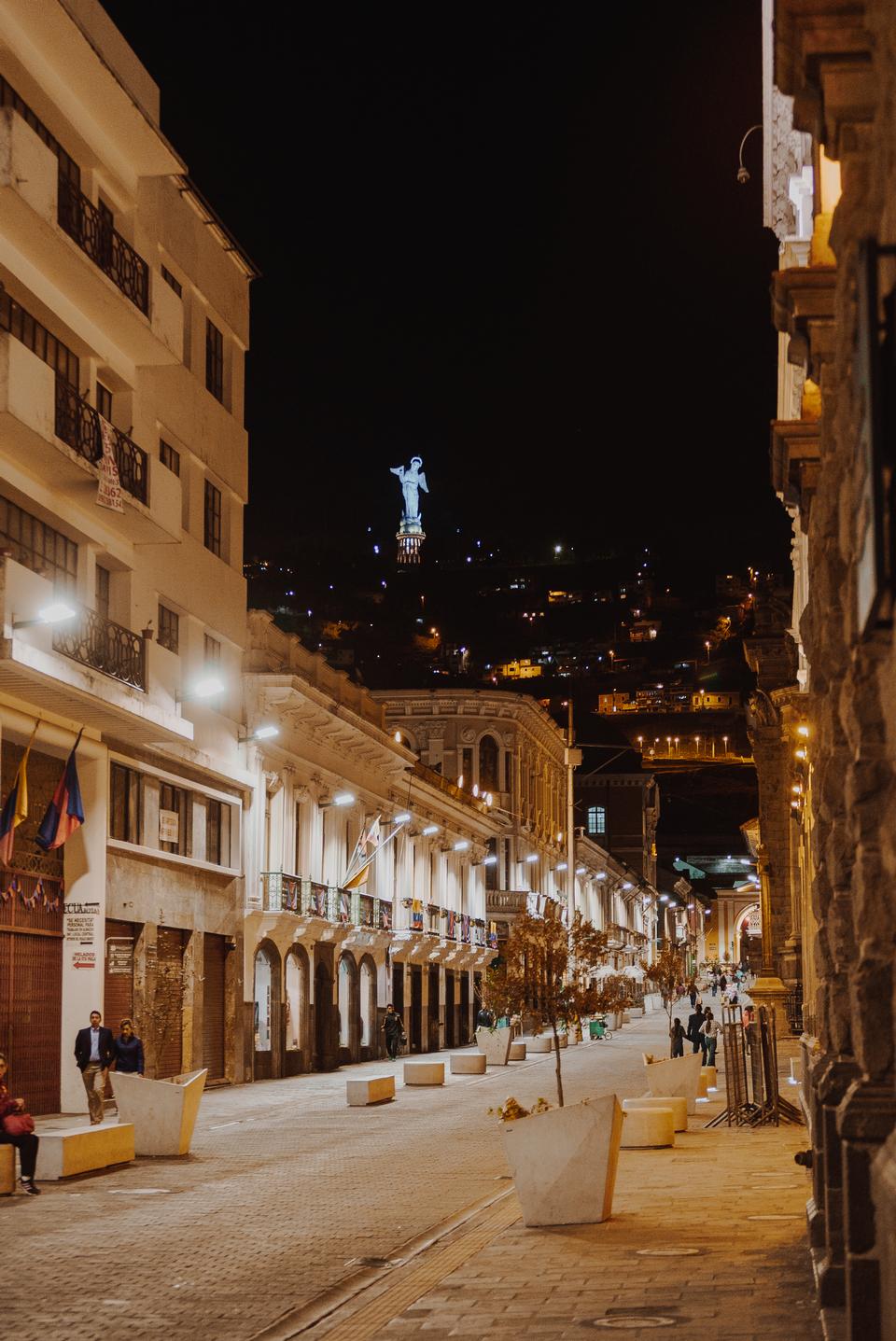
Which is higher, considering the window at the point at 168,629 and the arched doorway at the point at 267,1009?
the window at the point at 168,629

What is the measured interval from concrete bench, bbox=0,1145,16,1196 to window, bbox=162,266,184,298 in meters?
21.0

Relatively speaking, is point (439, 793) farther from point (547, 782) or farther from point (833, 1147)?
point (833, 1147)

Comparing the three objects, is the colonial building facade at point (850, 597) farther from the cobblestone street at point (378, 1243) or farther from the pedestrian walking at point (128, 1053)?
the pedestrian walking at point (128, 1053)

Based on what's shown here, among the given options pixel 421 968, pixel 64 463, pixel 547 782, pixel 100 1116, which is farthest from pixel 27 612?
pixel 547 782

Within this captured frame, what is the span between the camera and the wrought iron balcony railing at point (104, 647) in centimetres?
2681

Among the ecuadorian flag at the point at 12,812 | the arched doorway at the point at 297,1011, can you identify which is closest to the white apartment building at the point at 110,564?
the ecuadorian flag at the point at 12,812

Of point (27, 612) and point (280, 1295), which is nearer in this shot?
point (280, 1295)

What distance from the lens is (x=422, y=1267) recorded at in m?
13.3

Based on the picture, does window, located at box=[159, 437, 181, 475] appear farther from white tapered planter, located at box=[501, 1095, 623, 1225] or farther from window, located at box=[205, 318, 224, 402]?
white tapered planter, located at box=[501, 1095, 623, 1225]

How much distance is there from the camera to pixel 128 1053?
24.5 metres

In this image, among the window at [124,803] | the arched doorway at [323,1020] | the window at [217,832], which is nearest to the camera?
the window at [124,803]

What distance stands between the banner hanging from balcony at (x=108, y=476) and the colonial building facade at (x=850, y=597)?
16.9m

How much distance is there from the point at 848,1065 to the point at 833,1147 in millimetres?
484

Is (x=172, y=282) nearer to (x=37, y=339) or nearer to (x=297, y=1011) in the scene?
(x=37, y=339)
